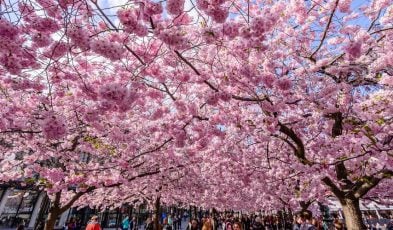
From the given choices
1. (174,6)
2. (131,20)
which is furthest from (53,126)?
(174,6)

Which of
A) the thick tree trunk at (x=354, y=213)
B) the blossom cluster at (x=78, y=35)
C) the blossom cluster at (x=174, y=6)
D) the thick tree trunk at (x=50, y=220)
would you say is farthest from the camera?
the thick tree trunk at (x=50, y=220)

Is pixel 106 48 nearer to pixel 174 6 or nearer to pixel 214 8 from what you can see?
pixel 174 6

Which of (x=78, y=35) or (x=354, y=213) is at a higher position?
(x=78, y=35)

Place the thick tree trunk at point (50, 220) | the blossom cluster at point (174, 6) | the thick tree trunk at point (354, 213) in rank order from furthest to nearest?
the thick tree trunk at point (50, 220) → the thick tree trunk at point (354, 213) → the blossom cluster at point (174, 6)

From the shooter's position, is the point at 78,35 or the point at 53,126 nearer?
the point at 78,35

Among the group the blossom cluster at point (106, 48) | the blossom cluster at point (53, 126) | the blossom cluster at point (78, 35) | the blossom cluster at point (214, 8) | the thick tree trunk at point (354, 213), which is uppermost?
the blossom cluster at point (214, 8)

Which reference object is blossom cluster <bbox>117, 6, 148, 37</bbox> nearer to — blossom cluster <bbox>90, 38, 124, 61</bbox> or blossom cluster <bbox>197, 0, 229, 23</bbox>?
blossom cluster <bbox>90, 38, 124, 61</bbox>

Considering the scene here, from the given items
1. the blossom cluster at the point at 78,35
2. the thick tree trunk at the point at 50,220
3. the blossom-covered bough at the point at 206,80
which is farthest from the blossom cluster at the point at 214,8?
the thick tree trunk at the point at 50,220

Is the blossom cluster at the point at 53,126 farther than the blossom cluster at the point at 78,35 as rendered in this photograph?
Yes

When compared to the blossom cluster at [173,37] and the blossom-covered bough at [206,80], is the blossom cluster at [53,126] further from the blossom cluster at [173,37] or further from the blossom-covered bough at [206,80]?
the blossom cluster at [173,37]

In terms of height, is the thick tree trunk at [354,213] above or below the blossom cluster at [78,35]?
below

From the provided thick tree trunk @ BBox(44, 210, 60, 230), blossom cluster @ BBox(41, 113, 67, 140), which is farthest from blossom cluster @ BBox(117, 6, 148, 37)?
thick tree trunk @ BBox(44, 210, 60, 230)

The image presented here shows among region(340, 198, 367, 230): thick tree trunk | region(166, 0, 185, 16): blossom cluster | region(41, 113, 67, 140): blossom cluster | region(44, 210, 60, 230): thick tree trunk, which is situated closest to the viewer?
region(166, 0, 185, 16): blossom cluster

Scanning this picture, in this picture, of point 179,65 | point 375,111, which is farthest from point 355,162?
point 179,65
